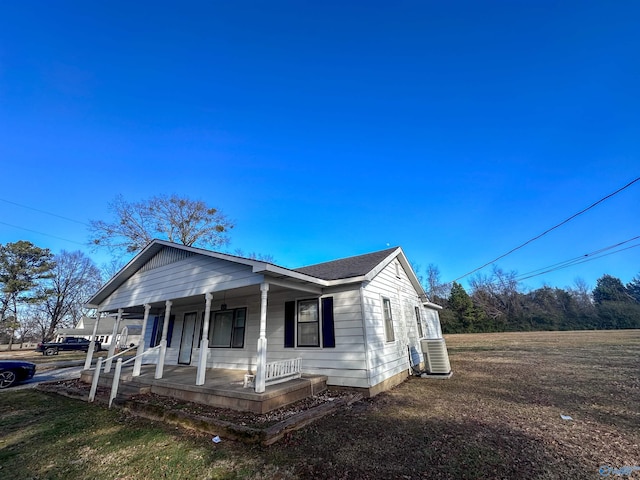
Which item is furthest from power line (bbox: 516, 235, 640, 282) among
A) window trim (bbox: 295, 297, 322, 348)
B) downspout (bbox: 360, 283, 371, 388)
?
window trim (bbox: 295, 297, 322, 348)

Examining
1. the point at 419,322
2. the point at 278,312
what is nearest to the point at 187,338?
the point at 278,312

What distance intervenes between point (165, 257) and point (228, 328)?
336cm

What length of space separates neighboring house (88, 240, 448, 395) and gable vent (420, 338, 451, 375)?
782mm

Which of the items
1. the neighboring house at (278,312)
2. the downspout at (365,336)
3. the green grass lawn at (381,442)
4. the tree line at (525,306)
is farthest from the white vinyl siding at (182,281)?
the tree line at (525,306)

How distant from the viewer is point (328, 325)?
752 cm

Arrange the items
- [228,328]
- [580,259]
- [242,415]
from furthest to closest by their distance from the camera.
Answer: [580,259]
[228,328]
[242,415]

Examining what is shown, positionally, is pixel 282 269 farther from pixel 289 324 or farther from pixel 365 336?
pixel 365 336

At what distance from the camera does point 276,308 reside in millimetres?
8570

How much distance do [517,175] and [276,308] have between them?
14521 millimetres

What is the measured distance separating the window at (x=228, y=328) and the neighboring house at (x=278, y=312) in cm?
3

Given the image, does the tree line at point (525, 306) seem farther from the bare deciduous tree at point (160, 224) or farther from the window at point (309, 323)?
the window at point (309, 323)

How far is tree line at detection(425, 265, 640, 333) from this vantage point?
111ft

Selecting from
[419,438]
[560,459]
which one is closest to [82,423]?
[419,438]

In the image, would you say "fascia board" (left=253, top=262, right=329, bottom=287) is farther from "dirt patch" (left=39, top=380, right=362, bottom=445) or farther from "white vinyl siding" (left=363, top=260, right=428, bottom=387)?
"dirt patch" (left=39, top=380, right=362, bottom=445)
